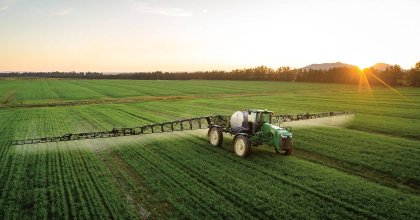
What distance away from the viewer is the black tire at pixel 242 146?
15.2 meters

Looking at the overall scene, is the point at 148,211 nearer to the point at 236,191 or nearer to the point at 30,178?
the point at 236,191

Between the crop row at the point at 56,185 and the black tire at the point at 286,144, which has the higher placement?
the black tire at the point at 286,144

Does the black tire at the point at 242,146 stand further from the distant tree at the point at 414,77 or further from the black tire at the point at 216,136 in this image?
the distant tree at the point at 414,77

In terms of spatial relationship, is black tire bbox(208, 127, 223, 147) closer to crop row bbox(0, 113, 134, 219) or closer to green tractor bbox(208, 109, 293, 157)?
green tractor bbox(208, 109, 293, 157)

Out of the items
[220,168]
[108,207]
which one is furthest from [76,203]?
[220,168]

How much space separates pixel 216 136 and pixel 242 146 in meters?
2.44

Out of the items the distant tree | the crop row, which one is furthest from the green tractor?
the distant tree

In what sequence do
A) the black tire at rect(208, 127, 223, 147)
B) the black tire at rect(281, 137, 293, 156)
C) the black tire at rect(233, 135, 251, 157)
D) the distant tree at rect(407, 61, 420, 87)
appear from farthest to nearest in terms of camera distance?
the distant tree at rect(407, 61, 420, 87)
the black tire at rect(208, 127, 223, 147)
the black tire at rect(281, 137, 293, 156)
the black tire at rect(233, 135, 251, 157)

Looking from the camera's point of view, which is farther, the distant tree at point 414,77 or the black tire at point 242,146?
the distant tree at point 414,77

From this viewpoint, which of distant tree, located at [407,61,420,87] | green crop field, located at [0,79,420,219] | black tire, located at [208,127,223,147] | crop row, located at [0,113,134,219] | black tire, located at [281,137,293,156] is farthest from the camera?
distant tree, located at [407,61,420,87]

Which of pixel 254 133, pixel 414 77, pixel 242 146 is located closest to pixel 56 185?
pixel 242 146

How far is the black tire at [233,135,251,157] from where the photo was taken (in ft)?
49.8

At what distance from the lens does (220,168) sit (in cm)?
1382

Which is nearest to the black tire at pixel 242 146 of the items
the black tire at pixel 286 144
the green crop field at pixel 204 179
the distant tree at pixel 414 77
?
the green crop field at pixel 204 179
